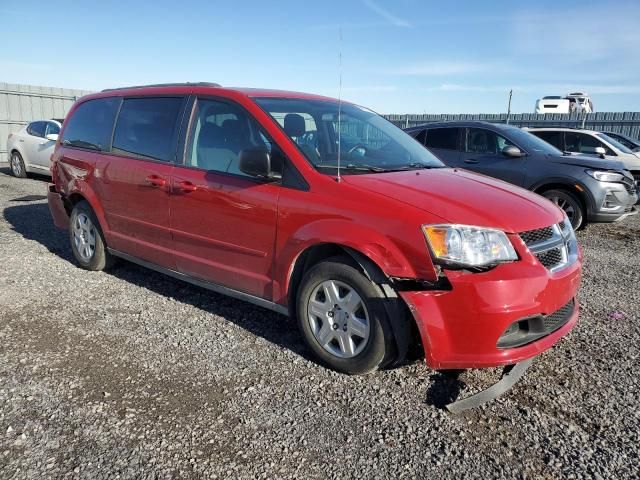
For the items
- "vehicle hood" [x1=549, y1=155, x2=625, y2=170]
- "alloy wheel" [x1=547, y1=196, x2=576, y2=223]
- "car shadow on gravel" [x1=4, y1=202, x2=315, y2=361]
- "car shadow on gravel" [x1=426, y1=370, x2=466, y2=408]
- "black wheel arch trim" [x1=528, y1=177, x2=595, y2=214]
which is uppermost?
"vehicle hood" [x1=549, y1=155, x2=625, y2=170]

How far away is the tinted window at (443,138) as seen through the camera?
8.46 meters

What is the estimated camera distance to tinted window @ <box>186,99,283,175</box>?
3586 mm

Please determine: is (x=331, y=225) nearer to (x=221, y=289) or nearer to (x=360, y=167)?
(x=360, y=167)

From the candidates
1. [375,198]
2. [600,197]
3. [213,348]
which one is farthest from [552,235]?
[600,197]

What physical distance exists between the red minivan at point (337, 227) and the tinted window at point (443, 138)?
4.31 m

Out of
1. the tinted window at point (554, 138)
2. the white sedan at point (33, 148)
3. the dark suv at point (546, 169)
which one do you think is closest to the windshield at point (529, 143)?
the dark suv at point (546, 169)

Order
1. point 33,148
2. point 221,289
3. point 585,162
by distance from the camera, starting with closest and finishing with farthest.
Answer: point 221,289, point 585,162, point 33,148

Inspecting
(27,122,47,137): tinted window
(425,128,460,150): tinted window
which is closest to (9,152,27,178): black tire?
(27,122,47,137): tinted window

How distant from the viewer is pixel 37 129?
40.3 feet

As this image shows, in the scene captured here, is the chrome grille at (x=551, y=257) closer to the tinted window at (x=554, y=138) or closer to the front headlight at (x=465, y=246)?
the front headlight at (x=465, y=246)

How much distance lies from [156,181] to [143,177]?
→ 0.21 meters

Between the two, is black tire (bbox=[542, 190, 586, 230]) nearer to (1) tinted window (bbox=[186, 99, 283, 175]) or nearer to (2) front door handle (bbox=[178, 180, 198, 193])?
(1) tinted window (bbox=[186, 99, 283, 175])

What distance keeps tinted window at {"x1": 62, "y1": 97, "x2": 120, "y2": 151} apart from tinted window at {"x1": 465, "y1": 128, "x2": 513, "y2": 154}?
5.67 metres

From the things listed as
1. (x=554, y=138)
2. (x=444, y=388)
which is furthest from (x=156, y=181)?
(x=554, y=138)
